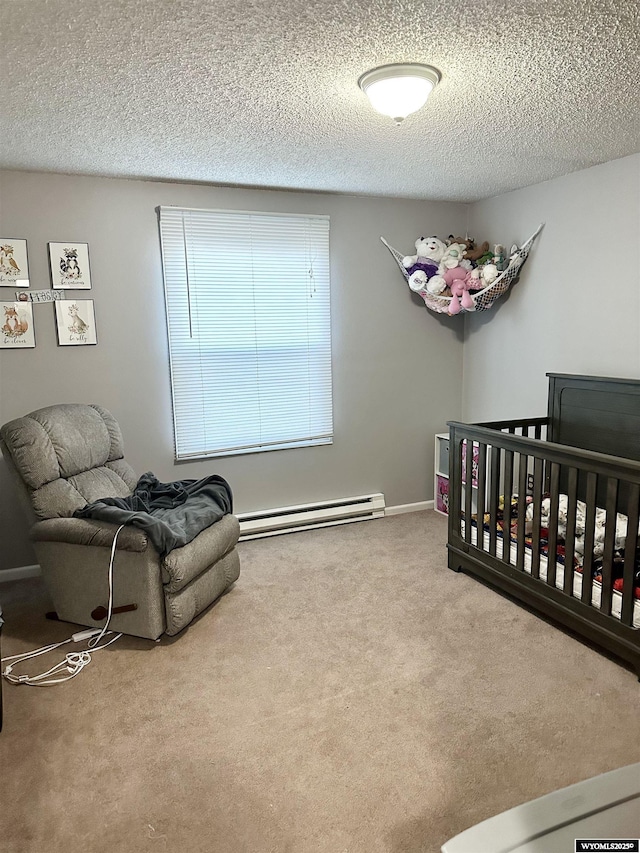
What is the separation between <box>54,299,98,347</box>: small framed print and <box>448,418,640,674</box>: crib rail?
85.6 inches

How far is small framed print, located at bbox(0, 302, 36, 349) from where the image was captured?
3.25 metres

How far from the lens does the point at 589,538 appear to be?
245 centimetres

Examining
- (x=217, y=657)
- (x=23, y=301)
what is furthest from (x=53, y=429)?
(x=217, y=657)

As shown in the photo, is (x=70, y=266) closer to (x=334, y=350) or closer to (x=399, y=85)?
(x=334, y=350)

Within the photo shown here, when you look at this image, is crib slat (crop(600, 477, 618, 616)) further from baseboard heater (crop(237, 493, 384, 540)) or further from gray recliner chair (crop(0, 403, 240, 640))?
baseboard heater (crop(237, 493, 384, 540))

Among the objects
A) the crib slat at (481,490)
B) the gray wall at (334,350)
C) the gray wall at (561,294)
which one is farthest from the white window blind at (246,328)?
the crib slat at (481,490)

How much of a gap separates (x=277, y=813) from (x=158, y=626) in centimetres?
108

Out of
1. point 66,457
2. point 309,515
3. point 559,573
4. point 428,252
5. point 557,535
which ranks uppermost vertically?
point 428,252

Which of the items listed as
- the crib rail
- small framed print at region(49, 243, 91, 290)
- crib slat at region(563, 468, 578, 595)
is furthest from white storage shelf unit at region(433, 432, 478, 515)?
small framed print at region(49, 243, 91, 290)

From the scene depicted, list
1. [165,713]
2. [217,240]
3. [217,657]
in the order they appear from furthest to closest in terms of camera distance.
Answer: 1. [217,240]
2. [217,657]
3. [165,713]

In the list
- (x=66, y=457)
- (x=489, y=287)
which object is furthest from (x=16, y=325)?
(x=489, y=287)

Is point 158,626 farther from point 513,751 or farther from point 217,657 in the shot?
point 513,751

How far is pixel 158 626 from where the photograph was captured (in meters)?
2.59

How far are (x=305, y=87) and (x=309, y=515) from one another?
2.69 m
